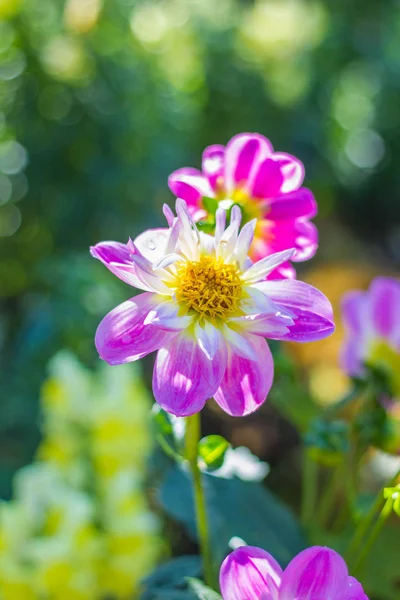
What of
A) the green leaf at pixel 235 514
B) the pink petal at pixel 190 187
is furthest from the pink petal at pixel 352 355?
the pink petal at pixel 190 187

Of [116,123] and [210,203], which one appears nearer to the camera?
[210,203]

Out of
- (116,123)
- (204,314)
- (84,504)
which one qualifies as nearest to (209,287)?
(204,314)

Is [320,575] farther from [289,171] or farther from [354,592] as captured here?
[289,171]

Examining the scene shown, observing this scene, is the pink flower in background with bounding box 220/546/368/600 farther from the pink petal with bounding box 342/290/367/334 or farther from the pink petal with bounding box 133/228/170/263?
the pink petal with bounding box 342/290/367/334

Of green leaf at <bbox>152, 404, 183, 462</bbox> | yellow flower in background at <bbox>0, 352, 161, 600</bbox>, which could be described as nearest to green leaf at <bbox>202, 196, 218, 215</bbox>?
green leaf at <bbox>152, 404, 183, 462</bbox>

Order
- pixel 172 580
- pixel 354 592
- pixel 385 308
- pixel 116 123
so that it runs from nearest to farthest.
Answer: pixel 354 592, pixel 172 580, pixel 385 308, pixel 116 123

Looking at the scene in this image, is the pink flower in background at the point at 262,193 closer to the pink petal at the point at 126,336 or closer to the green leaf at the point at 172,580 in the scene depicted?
the pink petal at the point at 126,336

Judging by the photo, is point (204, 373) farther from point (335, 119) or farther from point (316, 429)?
point (335, 119)
